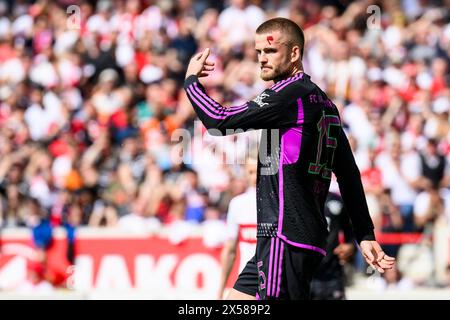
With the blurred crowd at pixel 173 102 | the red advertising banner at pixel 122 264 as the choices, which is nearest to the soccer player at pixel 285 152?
the blurred crowd at pixel 173 102

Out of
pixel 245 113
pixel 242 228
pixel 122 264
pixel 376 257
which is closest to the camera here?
→ pixel 245 113

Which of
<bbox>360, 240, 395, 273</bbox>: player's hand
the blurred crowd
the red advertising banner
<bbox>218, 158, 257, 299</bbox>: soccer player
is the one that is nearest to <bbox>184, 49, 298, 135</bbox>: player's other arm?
<bbox>360, 240, 395, 273</bbox>: player's hand

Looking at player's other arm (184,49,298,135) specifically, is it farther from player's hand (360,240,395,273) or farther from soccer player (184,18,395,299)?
player's hand (360,240,395,273)

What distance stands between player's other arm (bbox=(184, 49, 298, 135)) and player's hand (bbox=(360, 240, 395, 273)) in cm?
95

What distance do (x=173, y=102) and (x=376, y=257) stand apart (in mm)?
10689

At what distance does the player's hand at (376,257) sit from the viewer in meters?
6.05

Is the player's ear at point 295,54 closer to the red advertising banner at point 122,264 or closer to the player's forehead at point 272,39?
the player's forehead at point 272,39

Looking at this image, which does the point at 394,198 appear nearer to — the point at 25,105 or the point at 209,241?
the point at 209,241

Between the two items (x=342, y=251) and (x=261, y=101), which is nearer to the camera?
(x=261, y=101)

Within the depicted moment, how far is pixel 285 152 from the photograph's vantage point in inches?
231

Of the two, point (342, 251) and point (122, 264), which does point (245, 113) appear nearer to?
point (342, 251)

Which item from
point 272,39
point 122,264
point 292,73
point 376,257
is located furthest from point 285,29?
point 122,264

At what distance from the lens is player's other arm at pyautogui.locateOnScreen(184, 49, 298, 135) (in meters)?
5.75

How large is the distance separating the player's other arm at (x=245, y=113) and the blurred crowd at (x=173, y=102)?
22.3 ft
